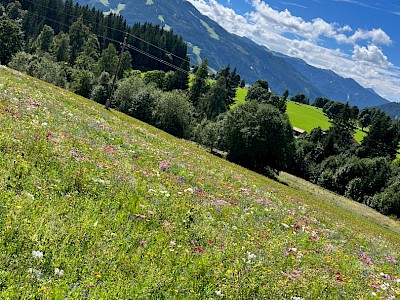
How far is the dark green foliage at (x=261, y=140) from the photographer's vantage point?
74188 mm

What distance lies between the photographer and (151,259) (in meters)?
7.82

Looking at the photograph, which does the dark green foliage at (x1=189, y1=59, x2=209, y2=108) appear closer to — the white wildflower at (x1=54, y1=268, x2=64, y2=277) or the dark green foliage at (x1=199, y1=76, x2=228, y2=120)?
the dark green foliage at (x1=199, y1=76, x2=228, y2=120)

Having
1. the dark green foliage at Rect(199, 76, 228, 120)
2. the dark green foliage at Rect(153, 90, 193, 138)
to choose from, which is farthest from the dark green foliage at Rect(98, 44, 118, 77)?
the dark green foliage at Rect(153, 90, 193, 138)

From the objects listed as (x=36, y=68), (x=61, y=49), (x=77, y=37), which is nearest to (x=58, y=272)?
(x=36, y=68)

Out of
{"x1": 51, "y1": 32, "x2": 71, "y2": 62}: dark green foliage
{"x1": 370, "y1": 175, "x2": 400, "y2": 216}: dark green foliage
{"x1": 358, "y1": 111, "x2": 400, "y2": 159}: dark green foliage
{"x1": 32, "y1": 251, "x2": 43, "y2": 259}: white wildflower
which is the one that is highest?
{"x1": 358, "y1": 111, "x2": 400, "y2": 159}: dark green foliage

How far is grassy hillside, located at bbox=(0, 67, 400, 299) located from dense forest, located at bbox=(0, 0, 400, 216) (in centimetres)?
4029

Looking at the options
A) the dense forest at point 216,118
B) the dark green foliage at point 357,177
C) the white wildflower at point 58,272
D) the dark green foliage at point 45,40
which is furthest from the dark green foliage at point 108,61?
the white wildflower at point 58,272

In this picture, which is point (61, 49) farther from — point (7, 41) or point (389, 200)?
point (389, 200)

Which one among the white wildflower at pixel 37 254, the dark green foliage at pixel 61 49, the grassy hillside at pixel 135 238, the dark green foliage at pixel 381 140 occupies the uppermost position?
the dark green foliage at pixel 381 140

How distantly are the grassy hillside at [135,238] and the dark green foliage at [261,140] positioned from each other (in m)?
58.7

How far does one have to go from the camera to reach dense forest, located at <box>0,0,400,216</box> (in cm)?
7600

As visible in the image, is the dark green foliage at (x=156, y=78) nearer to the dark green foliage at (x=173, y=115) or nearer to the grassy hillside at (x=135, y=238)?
the dark green foliage at (x=173, y=115)

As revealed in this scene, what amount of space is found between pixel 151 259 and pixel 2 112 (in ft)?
31.1

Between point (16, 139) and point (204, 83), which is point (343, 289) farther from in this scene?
point (204, 83)
